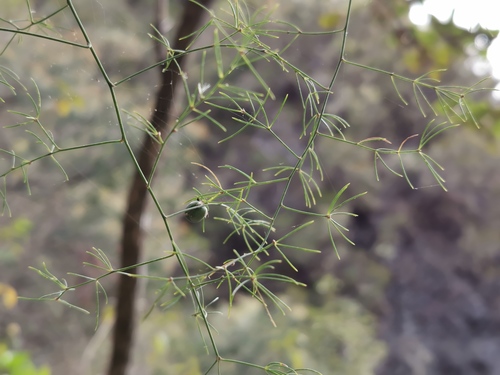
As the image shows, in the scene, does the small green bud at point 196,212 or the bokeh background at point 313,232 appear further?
the bokeh background at point 313,232

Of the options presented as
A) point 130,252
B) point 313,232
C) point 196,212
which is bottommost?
point 313,232

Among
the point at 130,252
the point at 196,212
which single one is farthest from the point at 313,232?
the point at 196,212

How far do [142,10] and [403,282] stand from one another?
2104 millimetres

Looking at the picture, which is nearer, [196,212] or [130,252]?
[196,212]

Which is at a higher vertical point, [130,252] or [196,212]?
[196,212]

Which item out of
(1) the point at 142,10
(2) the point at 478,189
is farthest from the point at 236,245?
(2) the point at 478,189

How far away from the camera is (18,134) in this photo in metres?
2.29

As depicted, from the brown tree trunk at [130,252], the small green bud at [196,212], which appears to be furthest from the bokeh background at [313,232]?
the small green bud at [196,212]

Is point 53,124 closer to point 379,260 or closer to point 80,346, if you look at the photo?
point 80,346

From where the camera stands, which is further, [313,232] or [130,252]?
[313,232]

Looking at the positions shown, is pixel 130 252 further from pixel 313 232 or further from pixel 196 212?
pixel 313 232

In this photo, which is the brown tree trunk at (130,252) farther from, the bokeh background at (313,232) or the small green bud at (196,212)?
the small green bud at (196,212)

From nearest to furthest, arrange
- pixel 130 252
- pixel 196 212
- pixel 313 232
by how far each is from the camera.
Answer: pixel 196 212 < pixel 130 252 < pixel 313 232

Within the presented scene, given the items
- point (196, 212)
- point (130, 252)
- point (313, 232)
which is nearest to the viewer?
point (196, 212)
